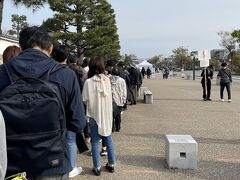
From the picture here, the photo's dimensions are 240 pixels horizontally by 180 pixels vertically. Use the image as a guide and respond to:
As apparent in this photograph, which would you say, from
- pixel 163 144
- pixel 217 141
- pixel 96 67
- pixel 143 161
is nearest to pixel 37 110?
pixel 96 67

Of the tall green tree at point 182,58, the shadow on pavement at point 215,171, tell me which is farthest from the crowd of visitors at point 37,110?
the tall green tree at point 182,58

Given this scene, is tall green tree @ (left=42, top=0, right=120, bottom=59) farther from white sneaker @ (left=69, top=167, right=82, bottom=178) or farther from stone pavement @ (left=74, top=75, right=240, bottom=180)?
white sneaker @ (left=69, top=167, right=82, bottom=178)

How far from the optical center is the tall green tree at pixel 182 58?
277ft

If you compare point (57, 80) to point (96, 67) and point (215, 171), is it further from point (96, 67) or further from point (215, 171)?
point (215, 171)

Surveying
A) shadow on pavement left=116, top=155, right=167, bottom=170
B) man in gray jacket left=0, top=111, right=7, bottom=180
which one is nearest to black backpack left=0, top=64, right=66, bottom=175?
man in gray jacket left=0, top=111, right=7, bottom=180

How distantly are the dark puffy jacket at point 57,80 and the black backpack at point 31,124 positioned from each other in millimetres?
71

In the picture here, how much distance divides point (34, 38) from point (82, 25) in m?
30.1

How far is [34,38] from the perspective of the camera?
2619 mm

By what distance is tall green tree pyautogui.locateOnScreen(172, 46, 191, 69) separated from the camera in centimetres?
8450

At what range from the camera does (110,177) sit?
16.8ft

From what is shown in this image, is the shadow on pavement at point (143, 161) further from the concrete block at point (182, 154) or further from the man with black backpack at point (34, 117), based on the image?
the man with black backpack at point (34, 117)

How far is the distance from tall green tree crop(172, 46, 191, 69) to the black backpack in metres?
83.2

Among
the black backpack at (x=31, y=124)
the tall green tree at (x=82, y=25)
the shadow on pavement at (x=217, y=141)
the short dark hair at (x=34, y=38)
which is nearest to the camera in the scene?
the black backpack at (x=31, y=124)

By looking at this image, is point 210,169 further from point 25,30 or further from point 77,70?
point 25,30
